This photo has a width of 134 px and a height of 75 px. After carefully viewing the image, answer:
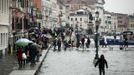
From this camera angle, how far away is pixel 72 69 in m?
36.6

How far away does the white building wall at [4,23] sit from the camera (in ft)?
161

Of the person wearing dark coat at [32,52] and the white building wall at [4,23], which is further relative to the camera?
the white building wall at [4,23]

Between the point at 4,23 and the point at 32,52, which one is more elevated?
the point at 4,23

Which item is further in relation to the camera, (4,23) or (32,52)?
(4,23)

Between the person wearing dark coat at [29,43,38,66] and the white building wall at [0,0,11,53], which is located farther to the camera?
the white building wall at [0,0,11,53]

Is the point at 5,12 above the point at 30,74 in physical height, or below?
above

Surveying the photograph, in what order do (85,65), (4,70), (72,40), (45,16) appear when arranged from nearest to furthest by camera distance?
1. (4,70)
2. (85,65)
3. (72,40)
4. (45,16)

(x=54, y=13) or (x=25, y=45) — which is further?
(x=54, y=13)

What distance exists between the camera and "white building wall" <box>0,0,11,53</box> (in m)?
49.2

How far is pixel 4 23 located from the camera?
5084cm

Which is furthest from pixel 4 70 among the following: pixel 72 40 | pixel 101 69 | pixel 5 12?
pixel 72 40

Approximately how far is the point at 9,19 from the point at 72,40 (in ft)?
63.1

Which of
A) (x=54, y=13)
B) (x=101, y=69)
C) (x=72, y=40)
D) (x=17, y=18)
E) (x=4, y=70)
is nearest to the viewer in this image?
(x=101, y=69)

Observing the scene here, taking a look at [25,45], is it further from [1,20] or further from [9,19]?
[9,19]
